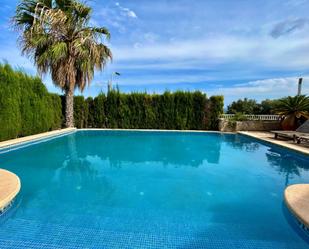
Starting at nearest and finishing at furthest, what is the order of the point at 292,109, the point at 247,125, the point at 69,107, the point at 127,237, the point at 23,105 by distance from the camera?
the point at 127,237 < the point at 23,105 < the point at 292,109 < the point at 69,107 < the point at 247,125

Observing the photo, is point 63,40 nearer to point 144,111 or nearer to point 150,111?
point 144,111

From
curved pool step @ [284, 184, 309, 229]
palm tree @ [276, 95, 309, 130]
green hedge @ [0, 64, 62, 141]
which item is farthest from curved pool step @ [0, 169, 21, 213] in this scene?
palm tree @ [276, 95, 309, 130]

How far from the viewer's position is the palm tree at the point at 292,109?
497 inches

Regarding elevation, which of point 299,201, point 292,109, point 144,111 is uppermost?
point 292,109

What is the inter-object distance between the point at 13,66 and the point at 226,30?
11073 millimetres

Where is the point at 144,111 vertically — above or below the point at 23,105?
below

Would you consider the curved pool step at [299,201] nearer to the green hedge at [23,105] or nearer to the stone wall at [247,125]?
the green hedge at [23,105]

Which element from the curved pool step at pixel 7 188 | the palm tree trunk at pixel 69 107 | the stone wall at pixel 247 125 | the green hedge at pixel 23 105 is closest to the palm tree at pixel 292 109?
the stone wall at pixel 247 125

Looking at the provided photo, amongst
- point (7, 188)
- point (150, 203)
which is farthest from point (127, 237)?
point (7, 188)

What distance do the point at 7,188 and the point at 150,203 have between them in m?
2.52

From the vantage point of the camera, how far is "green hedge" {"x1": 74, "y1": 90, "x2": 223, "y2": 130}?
14.9 meters

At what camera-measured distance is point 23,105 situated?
1035 cm

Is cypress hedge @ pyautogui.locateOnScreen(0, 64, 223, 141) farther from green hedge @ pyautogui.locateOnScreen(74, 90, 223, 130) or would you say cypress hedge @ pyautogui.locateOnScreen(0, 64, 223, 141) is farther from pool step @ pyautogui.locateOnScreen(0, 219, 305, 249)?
pool step @ pyautogui.locateOnScreen(0, 219, 305, 249)

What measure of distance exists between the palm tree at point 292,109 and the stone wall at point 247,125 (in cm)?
140
